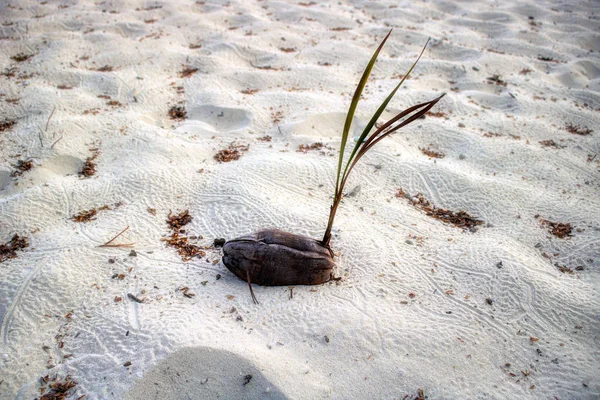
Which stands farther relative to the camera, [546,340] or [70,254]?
[70,254]

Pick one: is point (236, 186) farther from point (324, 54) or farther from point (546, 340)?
point (324, 54)

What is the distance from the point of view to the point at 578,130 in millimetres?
3012

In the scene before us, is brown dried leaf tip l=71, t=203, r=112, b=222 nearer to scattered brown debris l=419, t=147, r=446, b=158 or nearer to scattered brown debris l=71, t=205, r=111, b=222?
→ scattered brown debris l=71, t=205, r=111, b=222

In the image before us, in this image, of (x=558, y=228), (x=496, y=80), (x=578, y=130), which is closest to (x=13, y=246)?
(x=558, y=228)

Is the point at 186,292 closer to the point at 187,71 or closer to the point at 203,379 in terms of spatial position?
the point at 203,379

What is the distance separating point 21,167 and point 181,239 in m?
1.26

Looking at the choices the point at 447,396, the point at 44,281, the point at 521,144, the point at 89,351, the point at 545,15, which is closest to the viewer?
the point at 447,396

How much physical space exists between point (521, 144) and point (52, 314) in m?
3.07

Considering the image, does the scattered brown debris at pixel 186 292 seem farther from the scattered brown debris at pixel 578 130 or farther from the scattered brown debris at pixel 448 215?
the scattered brown debris at pixel 578 130

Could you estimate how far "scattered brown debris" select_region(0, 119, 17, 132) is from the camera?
273cm

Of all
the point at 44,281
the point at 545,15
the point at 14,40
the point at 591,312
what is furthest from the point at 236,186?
the point at 545,15

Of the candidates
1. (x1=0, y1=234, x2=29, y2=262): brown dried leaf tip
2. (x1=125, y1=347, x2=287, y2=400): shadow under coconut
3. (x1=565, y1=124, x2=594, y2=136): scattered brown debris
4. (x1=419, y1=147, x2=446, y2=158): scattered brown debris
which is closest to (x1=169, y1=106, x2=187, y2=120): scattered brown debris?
(x1=0, y1=234, x2=29, y2=262): brown dried leaf tip

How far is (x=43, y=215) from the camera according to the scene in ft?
6.84

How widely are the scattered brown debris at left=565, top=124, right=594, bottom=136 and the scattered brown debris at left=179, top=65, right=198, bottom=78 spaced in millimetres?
3319
